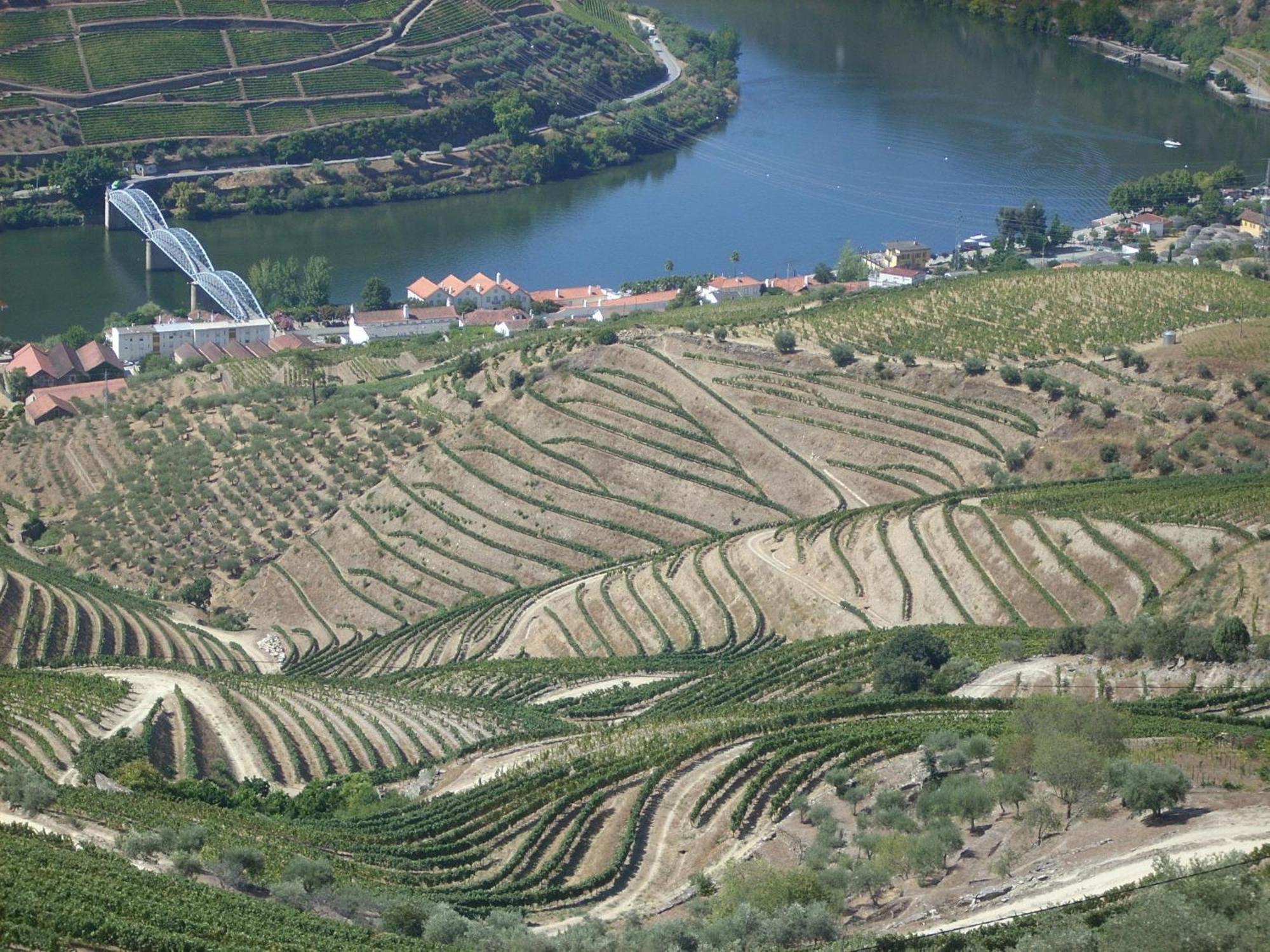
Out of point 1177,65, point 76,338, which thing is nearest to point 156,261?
point 76,338

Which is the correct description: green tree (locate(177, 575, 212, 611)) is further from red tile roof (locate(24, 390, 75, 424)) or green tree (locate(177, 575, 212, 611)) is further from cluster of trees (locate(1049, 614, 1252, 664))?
cluster of trees (locate(1049, 614, 1252, 664))

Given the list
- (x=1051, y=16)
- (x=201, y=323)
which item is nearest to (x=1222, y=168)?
(x=1051, y=16)

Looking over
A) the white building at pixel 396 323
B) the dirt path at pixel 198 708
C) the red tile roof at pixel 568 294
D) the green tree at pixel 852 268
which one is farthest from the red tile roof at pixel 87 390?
the green tree at pixel 852 268

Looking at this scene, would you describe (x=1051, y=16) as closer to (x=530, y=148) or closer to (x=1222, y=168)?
(x=1222, y=168)

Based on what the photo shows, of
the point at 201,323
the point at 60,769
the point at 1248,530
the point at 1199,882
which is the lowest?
the point at 201,323

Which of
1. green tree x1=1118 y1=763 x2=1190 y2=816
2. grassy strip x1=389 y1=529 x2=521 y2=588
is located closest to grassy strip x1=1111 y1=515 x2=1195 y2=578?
green tree x1=1118 y1=763 x2=1190 y2=816

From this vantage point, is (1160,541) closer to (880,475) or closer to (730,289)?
(880,475)

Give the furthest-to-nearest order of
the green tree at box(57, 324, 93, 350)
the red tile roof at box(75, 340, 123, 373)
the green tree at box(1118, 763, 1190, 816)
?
1. the green tree at box(57, 324, 93, 350)
2. the red tile roof at box(75, 340, 123, 373)
3. the green tree at box(1118, 763, 1190, 816)
